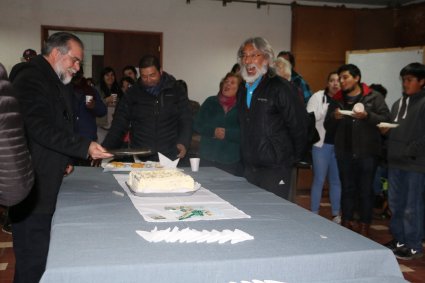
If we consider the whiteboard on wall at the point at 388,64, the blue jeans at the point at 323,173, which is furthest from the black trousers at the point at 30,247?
the whiteboard on wall at the point at 388,64

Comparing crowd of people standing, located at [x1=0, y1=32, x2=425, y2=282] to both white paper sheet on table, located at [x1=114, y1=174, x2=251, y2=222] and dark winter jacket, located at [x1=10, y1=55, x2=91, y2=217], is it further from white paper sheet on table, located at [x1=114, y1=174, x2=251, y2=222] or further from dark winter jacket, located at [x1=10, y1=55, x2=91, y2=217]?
white paper sheet on table, located at [x1=114, y1=174, x2=251, y2=222]

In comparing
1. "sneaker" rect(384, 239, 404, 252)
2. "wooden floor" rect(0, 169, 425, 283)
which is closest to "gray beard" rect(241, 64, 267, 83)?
"wooden floor" rect(0, 169, 425, 283)

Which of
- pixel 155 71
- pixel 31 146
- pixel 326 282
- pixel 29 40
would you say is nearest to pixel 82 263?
pixel 326 282

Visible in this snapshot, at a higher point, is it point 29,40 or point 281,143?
point 29,40

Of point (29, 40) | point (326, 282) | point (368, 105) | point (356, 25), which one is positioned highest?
point (356, 25)

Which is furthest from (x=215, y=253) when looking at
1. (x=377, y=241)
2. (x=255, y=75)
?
(x=377, y=241)

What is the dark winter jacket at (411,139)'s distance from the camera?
3.22m

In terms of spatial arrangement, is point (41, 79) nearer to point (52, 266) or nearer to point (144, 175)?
point (144, 175)

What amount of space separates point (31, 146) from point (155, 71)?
1158 millimetres

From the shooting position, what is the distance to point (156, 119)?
3.11 m

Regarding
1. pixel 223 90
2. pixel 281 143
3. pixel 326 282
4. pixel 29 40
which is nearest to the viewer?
pixel 326 282

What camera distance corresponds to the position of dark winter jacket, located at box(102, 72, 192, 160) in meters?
3.12

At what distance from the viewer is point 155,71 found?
10.1 ft

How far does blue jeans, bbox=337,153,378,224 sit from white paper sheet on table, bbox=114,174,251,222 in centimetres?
210
